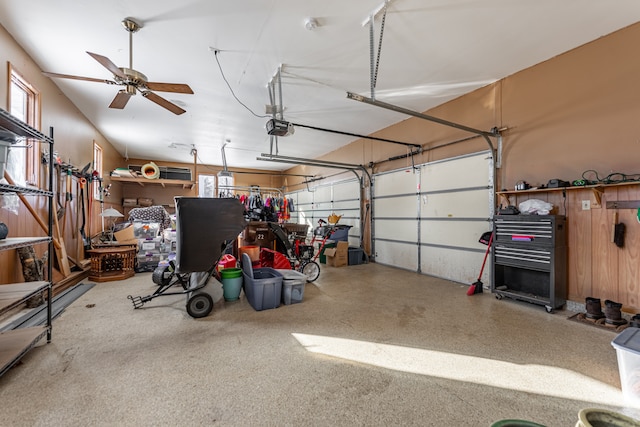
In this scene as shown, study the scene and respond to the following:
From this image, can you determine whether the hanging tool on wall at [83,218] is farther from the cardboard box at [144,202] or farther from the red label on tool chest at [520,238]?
the red label on tool chest at [520,238]

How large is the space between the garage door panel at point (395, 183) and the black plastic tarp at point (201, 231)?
12.8 ft

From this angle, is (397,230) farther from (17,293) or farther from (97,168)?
(97,168)

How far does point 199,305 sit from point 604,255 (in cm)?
465

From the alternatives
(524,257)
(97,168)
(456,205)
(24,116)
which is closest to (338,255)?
(456,205)

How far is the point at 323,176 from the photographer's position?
28.4ft

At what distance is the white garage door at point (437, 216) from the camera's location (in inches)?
169

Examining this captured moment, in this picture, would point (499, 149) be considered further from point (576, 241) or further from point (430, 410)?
point (430, 410)

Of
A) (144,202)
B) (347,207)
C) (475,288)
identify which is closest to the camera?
(475,288)

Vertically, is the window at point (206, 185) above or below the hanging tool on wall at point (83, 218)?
above

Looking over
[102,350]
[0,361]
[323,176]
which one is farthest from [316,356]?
[323,176]

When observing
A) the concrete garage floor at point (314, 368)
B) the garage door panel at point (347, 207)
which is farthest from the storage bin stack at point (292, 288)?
the garage door panel at point (347, 207)

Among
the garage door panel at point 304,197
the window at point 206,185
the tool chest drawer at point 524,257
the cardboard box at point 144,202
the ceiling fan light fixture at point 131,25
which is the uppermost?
the ceiling fan light fixture at point 131,25

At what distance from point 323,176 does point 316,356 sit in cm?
694

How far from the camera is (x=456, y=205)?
464cm
